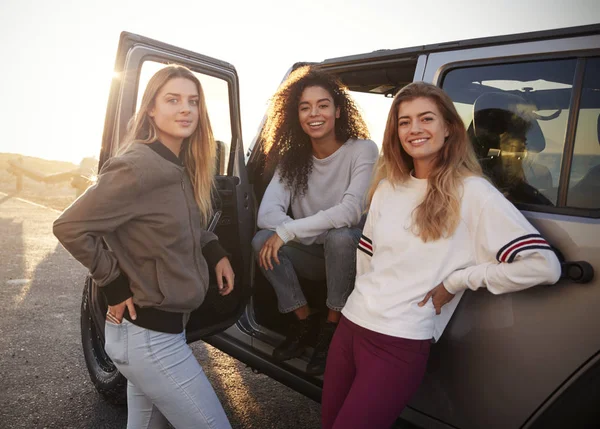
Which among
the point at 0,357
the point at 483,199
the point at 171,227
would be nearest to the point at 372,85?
the point at 483,199

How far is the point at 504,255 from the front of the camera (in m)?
1.57

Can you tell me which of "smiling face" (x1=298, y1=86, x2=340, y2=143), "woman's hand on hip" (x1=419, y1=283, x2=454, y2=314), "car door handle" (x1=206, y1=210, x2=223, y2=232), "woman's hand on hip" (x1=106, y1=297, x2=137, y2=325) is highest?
"smiling face" (x1=298, y1=86, x2=340, y2=143)

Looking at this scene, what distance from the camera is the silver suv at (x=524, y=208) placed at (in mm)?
1604

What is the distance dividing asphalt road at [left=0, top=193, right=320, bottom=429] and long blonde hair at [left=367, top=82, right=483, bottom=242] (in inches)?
69.9

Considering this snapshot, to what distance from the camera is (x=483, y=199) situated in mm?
1662

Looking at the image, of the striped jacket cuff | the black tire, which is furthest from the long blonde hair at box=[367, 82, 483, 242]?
the black tire

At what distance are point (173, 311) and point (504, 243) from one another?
3.90 feet

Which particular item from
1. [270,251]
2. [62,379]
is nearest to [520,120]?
[270,251]

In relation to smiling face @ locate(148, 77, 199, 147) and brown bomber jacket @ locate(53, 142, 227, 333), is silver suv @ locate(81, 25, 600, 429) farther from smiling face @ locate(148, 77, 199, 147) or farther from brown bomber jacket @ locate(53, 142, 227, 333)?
brown bomber jacket @ locate(53, 142, 227, 333)

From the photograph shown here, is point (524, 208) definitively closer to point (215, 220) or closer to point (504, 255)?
point (504, 255)

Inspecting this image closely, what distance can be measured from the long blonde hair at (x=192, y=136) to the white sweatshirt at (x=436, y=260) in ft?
2.38

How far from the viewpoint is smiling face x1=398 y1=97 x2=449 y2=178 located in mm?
1839

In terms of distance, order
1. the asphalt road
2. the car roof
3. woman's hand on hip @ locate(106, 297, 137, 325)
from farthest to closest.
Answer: the asphalt road
the car roof
woman's hand on hip @ locate(106, 297, 137, 325)

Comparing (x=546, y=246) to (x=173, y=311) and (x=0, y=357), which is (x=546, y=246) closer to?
(x=173, y=311)
